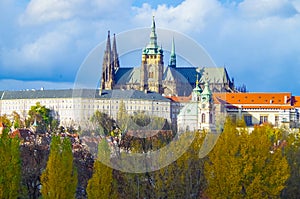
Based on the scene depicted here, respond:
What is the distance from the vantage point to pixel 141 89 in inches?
5108

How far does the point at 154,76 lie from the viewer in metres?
96.7

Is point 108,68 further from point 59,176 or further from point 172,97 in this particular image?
point 59,176

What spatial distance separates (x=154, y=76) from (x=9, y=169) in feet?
185

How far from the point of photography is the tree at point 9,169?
4053 cm

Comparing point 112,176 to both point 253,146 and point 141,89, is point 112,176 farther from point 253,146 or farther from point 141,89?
point 141,89

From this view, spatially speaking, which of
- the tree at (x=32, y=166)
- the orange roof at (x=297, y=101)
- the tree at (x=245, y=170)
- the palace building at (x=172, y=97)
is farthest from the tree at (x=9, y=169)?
the orange roof at (x=297, y=101)

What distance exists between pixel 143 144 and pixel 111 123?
24.5m

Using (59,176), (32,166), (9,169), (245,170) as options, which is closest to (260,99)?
(32,166)

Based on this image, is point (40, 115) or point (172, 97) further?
point (40, 115)

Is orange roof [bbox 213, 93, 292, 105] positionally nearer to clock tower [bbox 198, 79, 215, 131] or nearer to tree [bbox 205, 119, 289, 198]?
clock tower [bbox 198, 79, 215, 131]

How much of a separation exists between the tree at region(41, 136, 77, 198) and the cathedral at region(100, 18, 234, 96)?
36.1m

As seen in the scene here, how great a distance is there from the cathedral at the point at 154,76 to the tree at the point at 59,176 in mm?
36124

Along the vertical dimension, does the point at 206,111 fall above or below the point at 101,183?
above

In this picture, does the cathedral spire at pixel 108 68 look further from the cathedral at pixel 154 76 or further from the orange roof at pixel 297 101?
the orange roof at pixel 297 101
